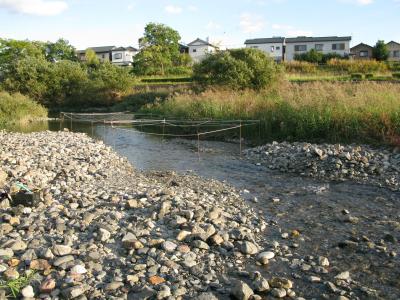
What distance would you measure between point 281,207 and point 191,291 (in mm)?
4948

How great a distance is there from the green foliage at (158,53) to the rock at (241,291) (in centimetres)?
6713

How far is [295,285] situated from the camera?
6.37 meters

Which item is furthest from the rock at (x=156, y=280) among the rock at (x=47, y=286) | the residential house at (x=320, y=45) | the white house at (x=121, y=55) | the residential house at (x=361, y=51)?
the white house at (x=121, y=55)

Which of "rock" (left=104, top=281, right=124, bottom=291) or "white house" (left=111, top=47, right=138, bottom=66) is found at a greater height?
"white house" (left=111, top=47, right=138, bottom=66)

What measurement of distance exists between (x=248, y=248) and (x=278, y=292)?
4.61ft

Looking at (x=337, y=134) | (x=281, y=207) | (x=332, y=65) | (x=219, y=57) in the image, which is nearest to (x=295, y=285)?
(x=281, y=207)

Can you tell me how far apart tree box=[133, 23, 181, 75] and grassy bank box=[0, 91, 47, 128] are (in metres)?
35.0

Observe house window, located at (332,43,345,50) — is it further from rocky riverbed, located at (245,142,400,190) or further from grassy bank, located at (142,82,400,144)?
rocky riverbed, located at (245,142,400,190)

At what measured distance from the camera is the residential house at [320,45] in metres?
84.3

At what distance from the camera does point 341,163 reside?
13961 mm

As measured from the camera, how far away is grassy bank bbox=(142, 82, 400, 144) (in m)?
16.8

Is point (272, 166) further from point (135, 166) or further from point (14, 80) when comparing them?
point (14, 80)

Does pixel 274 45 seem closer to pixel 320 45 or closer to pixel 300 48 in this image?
pixel 300 48

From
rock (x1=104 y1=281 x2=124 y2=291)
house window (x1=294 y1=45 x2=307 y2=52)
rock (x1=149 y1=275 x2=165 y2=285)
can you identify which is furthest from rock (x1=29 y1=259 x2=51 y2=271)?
house window (x1=294 y1=45 x2=307 y2=52)
